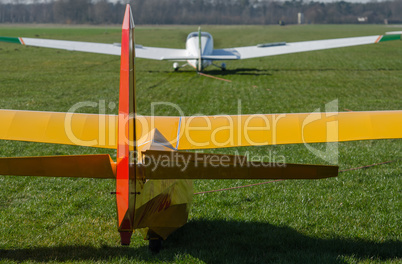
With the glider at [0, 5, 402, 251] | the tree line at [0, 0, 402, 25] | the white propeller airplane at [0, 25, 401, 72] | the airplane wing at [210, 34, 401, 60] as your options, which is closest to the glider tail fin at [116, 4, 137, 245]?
the glider at [0, 5, 402, 251]

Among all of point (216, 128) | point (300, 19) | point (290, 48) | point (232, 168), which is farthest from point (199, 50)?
point (300, 19)

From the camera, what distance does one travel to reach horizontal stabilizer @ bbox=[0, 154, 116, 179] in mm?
3242

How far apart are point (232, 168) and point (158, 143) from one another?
1.44 metres

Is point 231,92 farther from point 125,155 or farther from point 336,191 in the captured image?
point 125,155

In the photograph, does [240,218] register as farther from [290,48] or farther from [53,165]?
[290,48]

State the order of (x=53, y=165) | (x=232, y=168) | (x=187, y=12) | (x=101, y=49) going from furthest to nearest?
1. (x=187, y=12)
2. (x=101, y=49)
3. (x=53, y=165)
4. (x=232, y=168)

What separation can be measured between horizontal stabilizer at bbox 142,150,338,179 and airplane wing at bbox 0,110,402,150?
1.83 metres

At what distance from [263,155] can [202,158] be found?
18.7 feet

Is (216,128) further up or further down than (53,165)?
further down

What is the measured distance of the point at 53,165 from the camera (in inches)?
129

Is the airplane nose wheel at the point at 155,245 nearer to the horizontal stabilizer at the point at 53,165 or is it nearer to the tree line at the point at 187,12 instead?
the horizontal stabilizer at the point at 53,165

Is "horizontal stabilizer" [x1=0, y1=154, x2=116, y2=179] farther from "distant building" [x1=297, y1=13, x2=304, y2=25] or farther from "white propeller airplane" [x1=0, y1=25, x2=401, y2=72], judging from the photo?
"distant building" [x1=297, y1=13, x2=304, y2=25]

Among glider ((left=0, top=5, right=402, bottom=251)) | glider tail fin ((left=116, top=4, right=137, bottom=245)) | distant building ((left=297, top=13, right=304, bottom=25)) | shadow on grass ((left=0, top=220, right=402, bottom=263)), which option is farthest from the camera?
distant building ((left=297, top=13, right=304, bottom=25))

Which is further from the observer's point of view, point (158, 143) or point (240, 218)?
point (240, 218)
